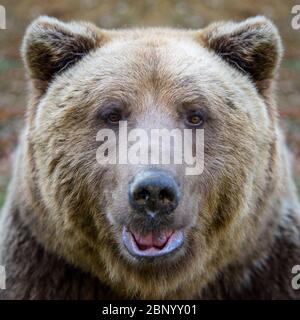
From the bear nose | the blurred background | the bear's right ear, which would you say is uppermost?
the bear's right ear

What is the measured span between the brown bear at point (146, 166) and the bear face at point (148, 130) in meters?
0.01

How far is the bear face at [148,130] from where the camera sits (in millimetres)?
5625

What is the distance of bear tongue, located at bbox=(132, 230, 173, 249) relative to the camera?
5445 mm

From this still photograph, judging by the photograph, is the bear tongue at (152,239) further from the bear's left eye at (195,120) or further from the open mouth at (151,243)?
the bear's left eye at (195,120)

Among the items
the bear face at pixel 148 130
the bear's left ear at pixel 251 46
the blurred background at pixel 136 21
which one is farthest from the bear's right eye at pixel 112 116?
the blurred background at pixel 136 21

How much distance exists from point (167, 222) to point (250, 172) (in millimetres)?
945

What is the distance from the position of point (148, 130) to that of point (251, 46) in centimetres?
Answer: 126

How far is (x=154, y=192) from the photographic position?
5004 mm

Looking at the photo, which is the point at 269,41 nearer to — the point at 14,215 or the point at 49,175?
the point at 49,175

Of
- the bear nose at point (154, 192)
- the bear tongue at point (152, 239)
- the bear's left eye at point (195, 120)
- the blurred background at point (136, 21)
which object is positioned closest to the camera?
the bear nose at point (154, 192)

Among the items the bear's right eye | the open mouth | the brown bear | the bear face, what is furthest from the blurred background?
the open mouth

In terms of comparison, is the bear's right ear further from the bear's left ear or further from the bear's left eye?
the bear's left eye

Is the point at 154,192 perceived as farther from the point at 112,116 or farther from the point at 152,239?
the point at 112,116

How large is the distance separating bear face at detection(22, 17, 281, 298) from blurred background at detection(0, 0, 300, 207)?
7.73 meters
